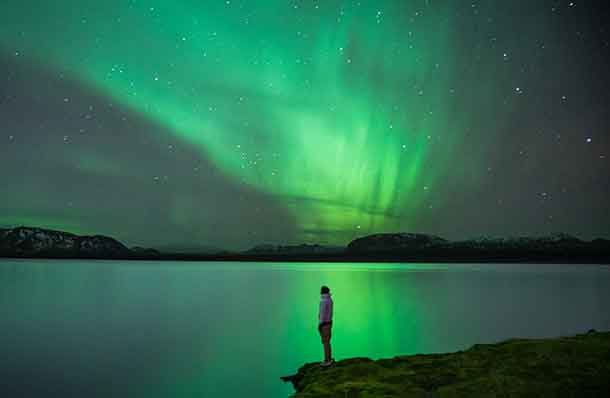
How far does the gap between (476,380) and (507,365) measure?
7.88 ft

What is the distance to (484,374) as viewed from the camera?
13.7 meters

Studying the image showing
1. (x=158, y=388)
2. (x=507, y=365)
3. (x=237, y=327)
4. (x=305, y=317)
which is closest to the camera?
(x=507, y=365)

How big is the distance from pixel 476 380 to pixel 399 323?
27587 millimetres

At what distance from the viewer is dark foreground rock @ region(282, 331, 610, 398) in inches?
460

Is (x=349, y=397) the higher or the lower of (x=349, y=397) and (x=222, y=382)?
the higher

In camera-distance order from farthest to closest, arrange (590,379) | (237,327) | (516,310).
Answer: (516,310)
(237,327)
(590,379)

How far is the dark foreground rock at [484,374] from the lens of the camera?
38.3ft

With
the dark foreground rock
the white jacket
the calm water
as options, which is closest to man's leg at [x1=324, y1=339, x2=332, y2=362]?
the dark foreground rock

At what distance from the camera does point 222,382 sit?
19688 millimetres

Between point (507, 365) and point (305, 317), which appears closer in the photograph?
point (507, 365)

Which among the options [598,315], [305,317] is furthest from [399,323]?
[598,315]

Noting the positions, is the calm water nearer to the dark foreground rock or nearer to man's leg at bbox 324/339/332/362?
man's leg at bbox 324/339/332/362

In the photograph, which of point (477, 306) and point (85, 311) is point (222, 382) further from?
point (477, 306)

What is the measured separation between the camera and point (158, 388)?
734 inches
